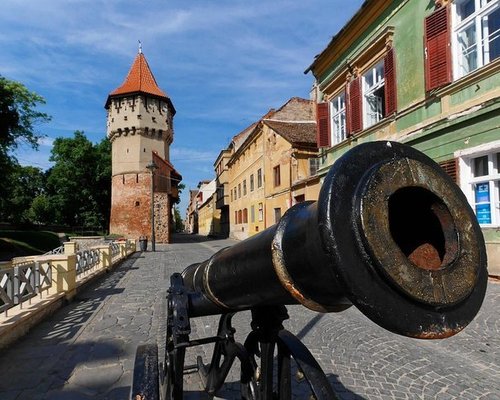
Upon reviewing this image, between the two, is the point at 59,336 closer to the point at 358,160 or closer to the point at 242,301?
the point at 242,301

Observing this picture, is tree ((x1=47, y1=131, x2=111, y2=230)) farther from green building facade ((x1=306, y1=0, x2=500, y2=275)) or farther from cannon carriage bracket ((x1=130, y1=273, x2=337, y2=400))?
cannon carriage bracket ((x1=130, y1=273, x2=337, y2=400))

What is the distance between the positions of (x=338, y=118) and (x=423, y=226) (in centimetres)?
1586

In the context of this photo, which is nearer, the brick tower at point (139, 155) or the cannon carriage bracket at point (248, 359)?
the cannon carriage bracket at point (248, 359)

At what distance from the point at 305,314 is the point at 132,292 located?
454cm

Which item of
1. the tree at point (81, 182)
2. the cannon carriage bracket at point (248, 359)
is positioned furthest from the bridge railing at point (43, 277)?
the tree at point (81, 182)

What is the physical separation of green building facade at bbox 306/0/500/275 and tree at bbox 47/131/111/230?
3746cm

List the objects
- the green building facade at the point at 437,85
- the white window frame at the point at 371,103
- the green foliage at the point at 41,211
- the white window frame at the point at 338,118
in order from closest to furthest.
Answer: the green building facade at the point at 437,85 < the white window frame at the point at 371,103 < the white window frame at the point at 338,118 < the green foliage at the point at 41,211

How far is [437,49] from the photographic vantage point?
33.5ft

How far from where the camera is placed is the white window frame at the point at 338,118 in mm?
16080

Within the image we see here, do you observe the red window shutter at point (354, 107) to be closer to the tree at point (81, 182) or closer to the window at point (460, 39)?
the window at point (460, 39)

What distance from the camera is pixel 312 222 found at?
4.54 feet

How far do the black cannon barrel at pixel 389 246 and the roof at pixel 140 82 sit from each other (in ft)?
129

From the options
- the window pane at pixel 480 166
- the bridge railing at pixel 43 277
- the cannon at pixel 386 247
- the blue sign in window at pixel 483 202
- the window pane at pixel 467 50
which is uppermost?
the window pane at pixel 467 50

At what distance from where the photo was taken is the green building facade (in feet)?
29.6
